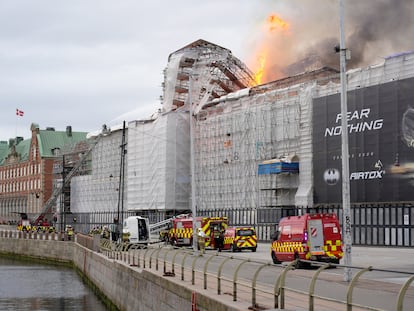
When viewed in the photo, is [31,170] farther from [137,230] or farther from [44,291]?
[44,291]

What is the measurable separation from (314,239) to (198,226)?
2087 centimetres

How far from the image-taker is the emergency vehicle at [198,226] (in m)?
51.0

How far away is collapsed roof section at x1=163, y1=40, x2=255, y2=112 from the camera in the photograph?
289 feet

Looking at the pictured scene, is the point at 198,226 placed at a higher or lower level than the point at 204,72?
lower

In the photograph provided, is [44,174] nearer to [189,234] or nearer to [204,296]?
[189,234]

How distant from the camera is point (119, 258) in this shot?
120 feet

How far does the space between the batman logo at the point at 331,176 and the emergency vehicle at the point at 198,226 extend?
1272 cm

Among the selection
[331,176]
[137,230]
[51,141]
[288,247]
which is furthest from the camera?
[51,141]

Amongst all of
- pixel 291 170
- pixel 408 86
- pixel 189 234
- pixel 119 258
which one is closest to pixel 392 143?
pixel 408 86

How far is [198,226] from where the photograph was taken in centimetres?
5144

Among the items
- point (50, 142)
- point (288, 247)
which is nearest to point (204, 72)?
point (288, 247)

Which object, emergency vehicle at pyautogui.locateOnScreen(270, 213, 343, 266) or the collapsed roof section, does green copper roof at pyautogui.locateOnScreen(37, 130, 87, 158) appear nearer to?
the collapsed roof section

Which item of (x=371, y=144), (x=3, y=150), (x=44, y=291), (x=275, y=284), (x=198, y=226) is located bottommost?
(x=44, y=291)

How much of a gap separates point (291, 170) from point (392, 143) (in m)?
13.0
